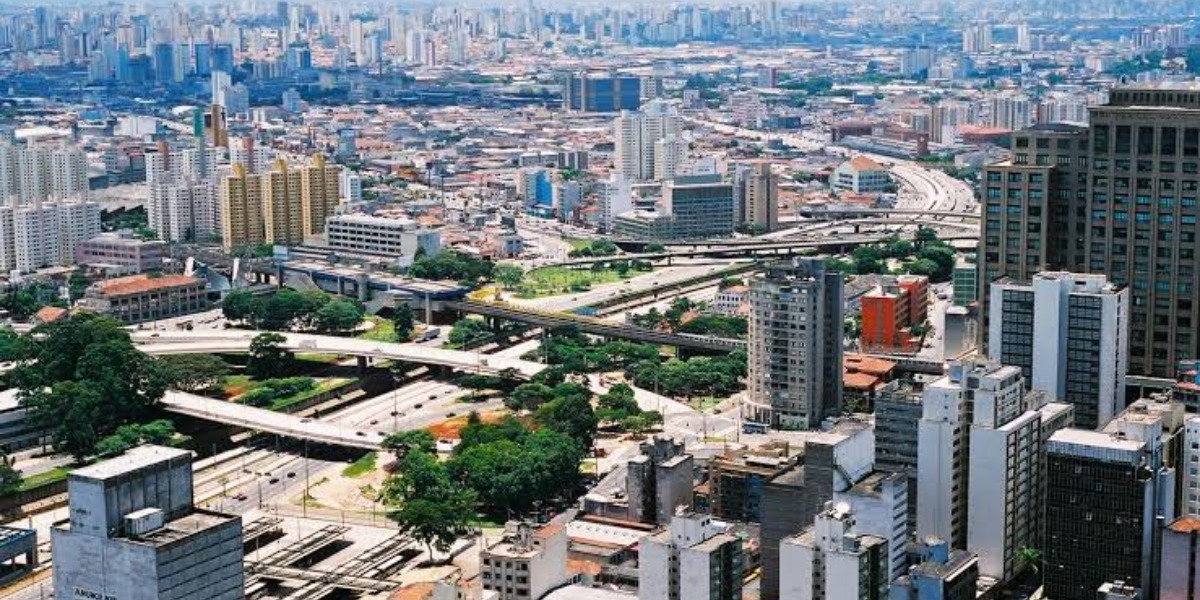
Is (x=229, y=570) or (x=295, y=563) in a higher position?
(x=229, y=570)

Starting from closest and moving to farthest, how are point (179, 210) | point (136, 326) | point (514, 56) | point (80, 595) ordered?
point (80, 595) < point (136, 326) < point (179, 210) < point (514, 56)

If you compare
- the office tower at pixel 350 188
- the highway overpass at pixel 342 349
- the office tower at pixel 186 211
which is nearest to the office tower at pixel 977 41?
the office tower at pixel 350 188

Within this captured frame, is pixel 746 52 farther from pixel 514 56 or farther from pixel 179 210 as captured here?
pixel 179 210

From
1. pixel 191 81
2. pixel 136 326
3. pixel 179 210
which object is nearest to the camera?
pixel 136 326

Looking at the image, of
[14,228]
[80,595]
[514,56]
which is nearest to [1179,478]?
[80,595]

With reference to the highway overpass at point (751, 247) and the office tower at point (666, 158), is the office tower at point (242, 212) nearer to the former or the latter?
the highway overpass at point (751, 247)
